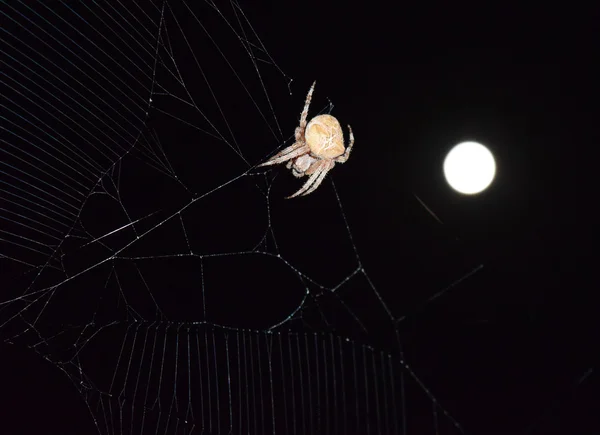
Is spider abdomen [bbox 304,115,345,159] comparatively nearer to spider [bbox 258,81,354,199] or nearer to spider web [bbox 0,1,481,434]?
spider [bbox 258,81,354,199]

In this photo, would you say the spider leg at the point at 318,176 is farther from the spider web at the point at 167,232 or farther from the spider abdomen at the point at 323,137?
the spider web at the point at 167,232

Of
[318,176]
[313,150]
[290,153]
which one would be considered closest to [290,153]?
[290,153]

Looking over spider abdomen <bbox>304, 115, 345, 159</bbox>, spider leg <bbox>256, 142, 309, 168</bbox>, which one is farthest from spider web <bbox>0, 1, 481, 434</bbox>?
spider abdomen <bbox>304, 115, 345, 159</bbox>

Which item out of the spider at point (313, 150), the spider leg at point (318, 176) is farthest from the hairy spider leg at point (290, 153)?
the spider leg at point (318, 176)

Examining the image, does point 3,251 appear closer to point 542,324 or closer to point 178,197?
point 178,197

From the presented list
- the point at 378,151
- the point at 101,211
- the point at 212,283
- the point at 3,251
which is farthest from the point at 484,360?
the point at 3,251

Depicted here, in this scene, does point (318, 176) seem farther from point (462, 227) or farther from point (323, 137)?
point (462, 227)
